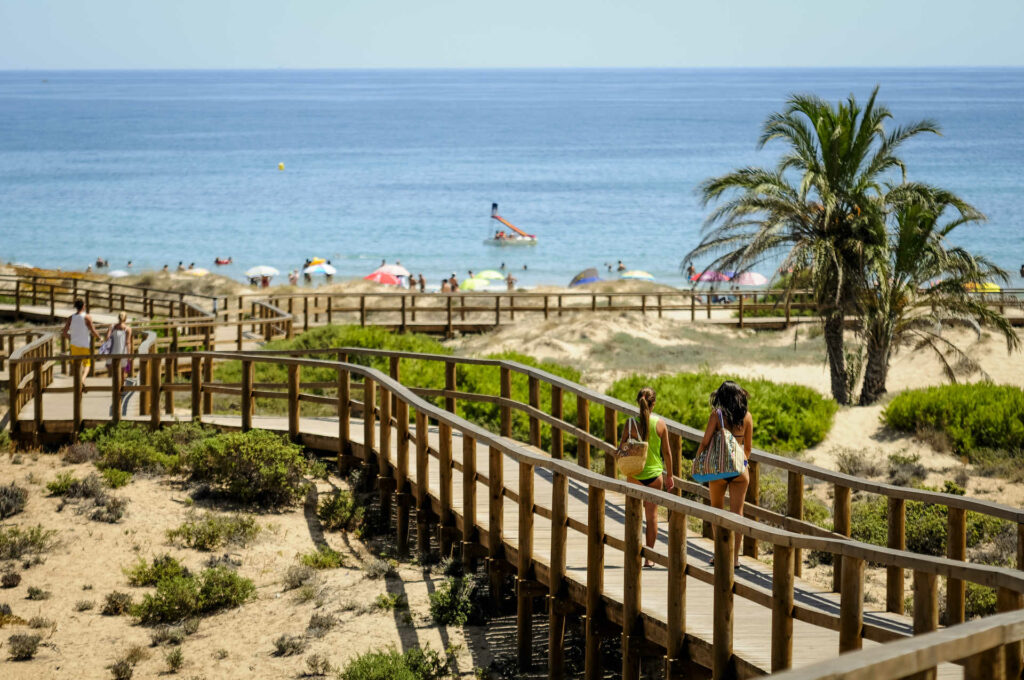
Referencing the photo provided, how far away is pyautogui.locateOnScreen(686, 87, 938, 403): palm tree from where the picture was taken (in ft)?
69.4

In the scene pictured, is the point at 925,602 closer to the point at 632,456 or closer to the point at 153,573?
the point at 632,456

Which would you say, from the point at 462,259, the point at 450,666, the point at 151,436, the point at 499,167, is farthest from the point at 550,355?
the point at 499,167

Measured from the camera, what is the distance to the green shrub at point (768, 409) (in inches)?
670

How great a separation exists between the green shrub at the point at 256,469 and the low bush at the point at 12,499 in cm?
195

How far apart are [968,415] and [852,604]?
11.8 metres

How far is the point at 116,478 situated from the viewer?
13.2 m

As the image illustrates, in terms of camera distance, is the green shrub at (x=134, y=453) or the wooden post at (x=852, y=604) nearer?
the wooden post at (x=852, y=604)

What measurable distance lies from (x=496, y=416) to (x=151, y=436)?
5.04 meters

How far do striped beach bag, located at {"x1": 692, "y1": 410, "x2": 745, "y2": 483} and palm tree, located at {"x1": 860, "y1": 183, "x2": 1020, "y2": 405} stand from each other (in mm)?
13208

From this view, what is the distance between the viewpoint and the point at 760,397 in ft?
59.5

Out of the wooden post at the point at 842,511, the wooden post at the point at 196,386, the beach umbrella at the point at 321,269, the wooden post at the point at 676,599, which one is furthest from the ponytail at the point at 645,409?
the beach umbrella at the point at 321,269

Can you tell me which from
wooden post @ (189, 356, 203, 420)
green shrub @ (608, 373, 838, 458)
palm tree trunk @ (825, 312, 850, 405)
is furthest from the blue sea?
wooden post @ (189, 356, 203, 420)

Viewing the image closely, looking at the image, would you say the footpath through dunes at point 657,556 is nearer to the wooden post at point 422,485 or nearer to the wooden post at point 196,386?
the wooden post at point 422,485

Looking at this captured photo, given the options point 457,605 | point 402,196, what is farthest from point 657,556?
point 402,196
